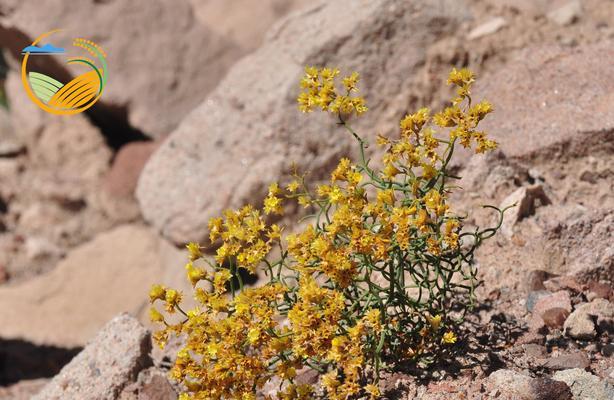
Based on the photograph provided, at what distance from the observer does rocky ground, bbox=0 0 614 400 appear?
2.80 m

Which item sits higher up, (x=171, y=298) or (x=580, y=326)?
(x=171, y=298)

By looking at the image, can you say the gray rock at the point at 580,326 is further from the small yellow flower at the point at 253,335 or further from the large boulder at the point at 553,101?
the small yellow flower at the point at 253,335

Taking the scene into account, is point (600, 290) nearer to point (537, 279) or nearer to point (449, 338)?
point (537, 279)

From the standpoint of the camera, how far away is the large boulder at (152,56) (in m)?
6.04

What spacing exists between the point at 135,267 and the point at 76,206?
1.21 metres

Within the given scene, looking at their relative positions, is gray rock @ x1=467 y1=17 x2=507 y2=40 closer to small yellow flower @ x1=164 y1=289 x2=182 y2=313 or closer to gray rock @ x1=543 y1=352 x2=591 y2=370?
gray rock @ x1=543 y1=352 x2=591 y2=370

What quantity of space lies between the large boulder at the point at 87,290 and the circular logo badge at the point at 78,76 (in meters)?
0.98

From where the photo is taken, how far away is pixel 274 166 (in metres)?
4.11

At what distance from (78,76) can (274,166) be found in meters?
2.34

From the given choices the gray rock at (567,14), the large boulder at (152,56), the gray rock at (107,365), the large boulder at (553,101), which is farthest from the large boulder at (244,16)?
the gray rock at (107,365)

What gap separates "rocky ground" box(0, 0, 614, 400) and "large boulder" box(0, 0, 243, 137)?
2 cm

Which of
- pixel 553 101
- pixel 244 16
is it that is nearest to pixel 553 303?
pixel 553 101

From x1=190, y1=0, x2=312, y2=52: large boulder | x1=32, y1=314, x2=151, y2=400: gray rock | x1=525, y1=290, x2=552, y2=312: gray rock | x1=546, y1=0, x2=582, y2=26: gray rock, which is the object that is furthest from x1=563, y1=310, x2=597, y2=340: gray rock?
x1=190, y1=0, x2=312, y2=52: large boulder

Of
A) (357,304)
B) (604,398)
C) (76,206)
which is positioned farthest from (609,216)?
(76,206)
